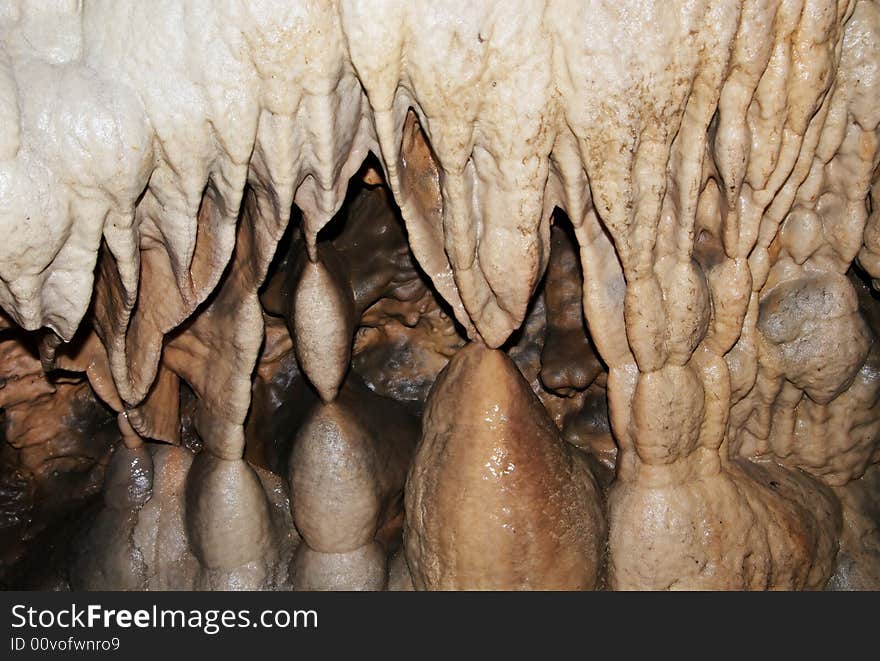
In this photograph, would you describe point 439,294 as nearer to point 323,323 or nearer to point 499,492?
point 323,323

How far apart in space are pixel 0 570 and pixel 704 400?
114 inches

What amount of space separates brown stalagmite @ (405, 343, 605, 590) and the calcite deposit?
0.04 feet

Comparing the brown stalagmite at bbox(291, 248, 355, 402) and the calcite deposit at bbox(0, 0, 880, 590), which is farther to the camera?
the brown stalagmite at bbox(291, 248, 355, 402)

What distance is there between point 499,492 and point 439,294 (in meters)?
0.74

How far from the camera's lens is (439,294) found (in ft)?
11.9

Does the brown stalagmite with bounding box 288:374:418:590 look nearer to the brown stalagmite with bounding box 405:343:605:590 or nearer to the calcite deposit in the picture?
the calcite deposit

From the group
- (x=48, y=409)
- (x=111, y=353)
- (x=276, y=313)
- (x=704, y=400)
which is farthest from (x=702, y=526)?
(x=48, y=409)

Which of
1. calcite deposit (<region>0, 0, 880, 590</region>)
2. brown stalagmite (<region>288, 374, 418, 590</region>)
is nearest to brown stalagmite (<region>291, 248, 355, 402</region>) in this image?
calcite deposit (<region>0, 0, 880, 590</region>)

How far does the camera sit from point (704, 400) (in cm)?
353

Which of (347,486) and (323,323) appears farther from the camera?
(347,486)

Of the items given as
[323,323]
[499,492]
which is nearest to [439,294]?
[323,323]

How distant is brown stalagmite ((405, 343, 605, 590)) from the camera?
3.45m

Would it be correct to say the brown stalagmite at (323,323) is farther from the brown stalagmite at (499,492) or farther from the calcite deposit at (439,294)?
the brown stalagmite at (499,492)

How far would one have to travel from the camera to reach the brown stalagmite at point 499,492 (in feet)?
11.3
